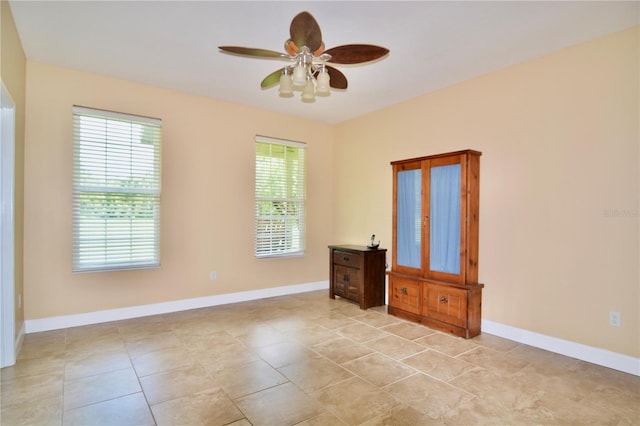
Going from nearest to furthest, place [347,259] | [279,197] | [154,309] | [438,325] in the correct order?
1. [438,325]
2. [154,309]
3. [347,259]
4. [279,197]

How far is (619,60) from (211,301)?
5013 millimetres

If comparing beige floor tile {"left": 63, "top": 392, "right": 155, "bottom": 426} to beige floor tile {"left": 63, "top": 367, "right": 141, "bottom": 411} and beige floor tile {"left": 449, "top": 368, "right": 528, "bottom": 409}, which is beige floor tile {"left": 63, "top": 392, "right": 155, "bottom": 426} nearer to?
beige floor tile {"left": 63, "top": 367, "right": 141, "bottom": 411}

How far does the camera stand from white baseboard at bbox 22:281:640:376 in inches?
112

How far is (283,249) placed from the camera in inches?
212

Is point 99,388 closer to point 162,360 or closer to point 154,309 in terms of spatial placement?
point 162,360

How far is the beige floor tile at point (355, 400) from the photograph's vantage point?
2104 millimetres

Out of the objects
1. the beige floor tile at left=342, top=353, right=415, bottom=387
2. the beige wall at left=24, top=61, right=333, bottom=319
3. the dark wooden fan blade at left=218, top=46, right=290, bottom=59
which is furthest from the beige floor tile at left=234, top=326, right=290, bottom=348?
the dark wooden fan blade at left=218, top=46, right=290, bottom=59

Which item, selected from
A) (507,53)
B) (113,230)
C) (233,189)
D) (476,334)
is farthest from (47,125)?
(476,334)

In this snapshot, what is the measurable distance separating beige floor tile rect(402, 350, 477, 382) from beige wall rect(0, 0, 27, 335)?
3534 millimetres

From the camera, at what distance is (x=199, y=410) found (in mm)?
2145

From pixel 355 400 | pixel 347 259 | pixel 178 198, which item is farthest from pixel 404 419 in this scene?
pixel 178 198

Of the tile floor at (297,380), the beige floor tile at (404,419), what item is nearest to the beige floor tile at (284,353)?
the tile floor at (297,380)

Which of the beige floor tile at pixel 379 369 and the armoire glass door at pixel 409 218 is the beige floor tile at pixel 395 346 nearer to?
the beige floor tile at pixel 379 369

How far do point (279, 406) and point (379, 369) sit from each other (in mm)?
915
